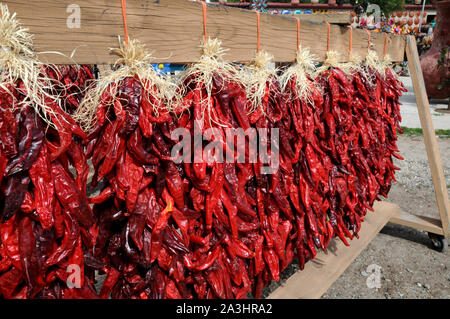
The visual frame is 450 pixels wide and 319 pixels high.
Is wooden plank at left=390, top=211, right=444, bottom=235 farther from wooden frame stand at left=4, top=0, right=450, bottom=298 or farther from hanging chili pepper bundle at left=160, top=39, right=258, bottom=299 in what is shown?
hanging chili pepper bundle at left=160, top=39, right=258, bottom=299

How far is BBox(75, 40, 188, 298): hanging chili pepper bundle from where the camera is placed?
121 cm

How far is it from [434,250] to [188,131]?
3665mm

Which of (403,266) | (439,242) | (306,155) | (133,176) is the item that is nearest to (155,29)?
(133,176)

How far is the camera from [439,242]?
11.8ft

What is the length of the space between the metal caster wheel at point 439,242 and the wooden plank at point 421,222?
3.9 inches

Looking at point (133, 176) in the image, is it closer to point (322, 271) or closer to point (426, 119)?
point (322, 271)

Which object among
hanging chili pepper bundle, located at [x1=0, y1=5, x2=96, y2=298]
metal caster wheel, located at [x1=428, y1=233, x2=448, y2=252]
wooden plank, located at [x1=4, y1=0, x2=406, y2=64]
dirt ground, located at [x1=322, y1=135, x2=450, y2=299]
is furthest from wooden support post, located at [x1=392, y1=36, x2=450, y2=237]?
hanging chili pepper bundle, located at [x1=0, y1=5, x2=96, y2=298]

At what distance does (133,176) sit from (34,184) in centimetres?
34

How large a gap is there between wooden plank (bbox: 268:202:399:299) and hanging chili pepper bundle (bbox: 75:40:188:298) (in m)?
1.17

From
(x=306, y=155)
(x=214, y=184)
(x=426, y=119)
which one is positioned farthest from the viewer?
(x=426, y=119)

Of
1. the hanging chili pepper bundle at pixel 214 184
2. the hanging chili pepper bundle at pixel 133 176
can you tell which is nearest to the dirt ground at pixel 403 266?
the hanging chili pepper bundle at pixel 214 184

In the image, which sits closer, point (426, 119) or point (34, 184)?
point (34, 184)

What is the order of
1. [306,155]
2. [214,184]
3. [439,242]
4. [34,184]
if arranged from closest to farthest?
[34,184] → [214,184] → [306,155] → [439,242]
